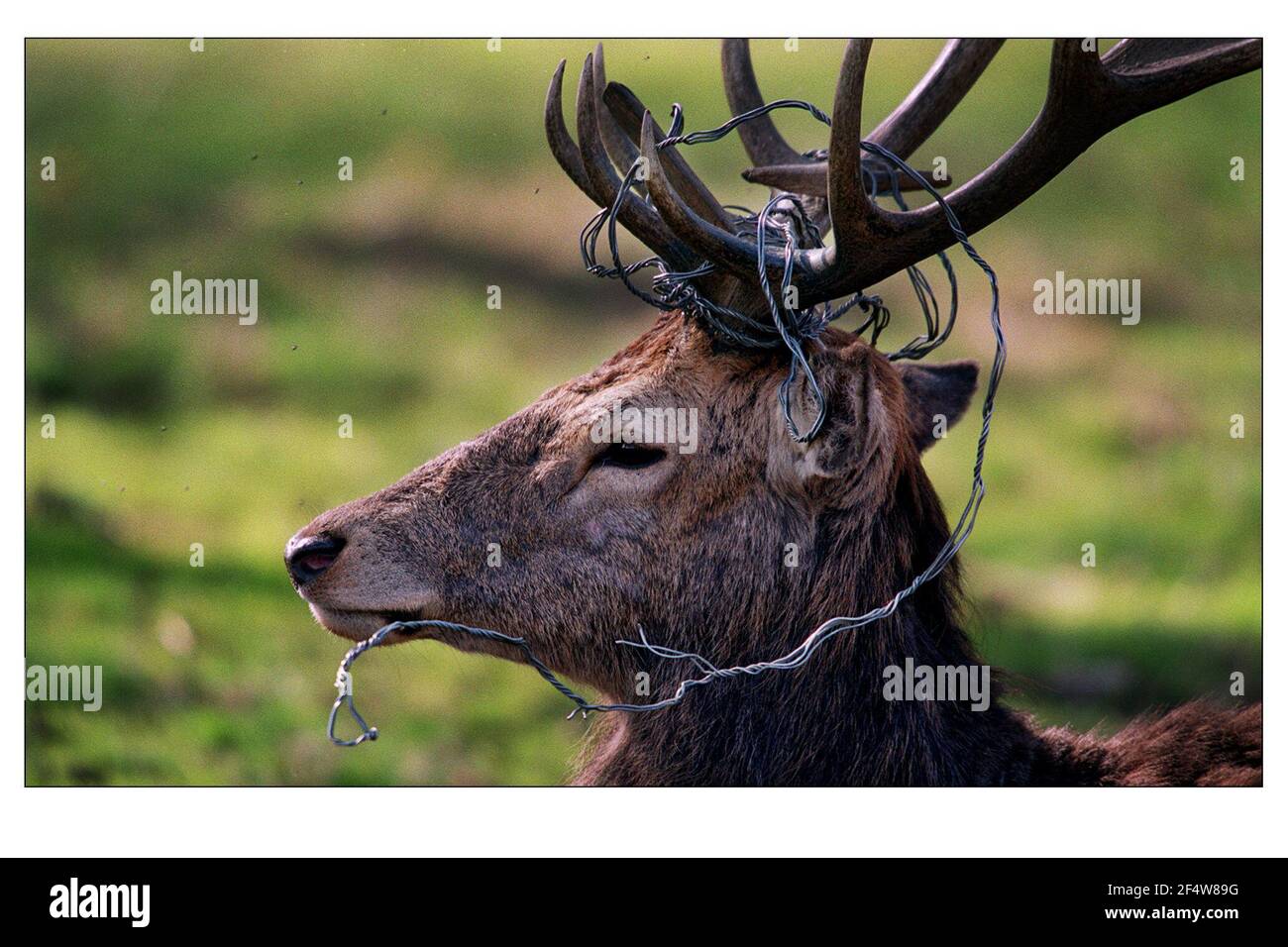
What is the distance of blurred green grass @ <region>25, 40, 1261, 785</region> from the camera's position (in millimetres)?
6902

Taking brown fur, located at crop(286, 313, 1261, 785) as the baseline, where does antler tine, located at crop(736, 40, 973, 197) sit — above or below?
above

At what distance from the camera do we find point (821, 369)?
11.8 ft

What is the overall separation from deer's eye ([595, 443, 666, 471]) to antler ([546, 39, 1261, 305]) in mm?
534

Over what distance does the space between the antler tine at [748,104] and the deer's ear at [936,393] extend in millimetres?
849

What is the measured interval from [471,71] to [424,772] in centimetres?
399

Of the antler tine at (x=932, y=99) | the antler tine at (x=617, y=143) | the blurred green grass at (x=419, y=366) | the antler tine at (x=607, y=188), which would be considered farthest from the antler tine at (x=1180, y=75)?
the blurred green grass at (x=419, y=366)

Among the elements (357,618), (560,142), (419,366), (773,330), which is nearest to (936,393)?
(773,330)

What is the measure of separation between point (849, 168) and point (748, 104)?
1145 millimetres

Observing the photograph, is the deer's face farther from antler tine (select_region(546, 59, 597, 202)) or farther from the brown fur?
antler tine (select_region(546, 59, 597, 202))

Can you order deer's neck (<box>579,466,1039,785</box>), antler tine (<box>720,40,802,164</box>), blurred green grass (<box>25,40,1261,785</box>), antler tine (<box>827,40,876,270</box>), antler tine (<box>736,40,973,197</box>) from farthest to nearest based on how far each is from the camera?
blurred green grass (<box>25,40,1261,785</box>) < antler tine (<box>720,40,802,164</box>) < antler tine (<box>736,40,973,197</box>) < deer's neck (<box>579,466,1039,785</box>) < antler tine (<box>827,40,876,270</box>)

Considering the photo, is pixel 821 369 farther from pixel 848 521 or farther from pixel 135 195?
pixel 135 195

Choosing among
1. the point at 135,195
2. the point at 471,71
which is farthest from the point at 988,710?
the point at 135,195

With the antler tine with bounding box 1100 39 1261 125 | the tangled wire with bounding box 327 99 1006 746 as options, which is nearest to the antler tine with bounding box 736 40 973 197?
the tangled wire with bounding box 327 99 1006 746

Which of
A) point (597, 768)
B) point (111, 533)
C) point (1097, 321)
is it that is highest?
point (1097, 321)
